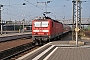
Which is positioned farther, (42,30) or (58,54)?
(42,30)

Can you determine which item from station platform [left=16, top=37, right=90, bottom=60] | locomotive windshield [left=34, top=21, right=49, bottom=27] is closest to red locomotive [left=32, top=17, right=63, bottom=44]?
locomotive windshield [left=34, top=21, right=49, bottom=27]

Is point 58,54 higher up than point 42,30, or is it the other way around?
point 42,30

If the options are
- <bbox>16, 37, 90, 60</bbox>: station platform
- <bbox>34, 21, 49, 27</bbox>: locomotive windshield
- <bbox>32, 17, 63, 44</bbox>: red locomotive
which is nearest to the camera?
<bbox>16, 37, 90, 60</bbox>: station platform

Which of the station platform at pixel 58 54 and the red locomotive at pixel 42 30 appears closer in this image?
the station platform at pixel 58 54

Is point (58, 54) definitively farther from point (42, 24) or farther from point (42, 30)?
point (42, 24)

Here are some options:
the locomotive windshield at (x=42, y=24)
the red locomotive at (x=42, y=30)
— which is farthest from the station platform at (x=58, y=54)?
the locomotive windshield at (x=42, y=24)

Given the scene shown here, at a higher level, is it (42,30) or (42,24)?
(42,24)

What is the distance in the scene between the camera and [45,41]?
81.3 feet

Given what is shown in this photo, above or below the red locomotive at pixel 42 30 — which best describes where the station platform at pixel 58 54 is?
below

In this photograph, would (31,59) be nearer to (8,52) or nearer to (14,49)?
(8,52)

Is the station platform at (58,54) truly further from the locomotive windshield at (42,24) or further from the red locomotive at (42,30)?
the locomotive windshield at (42,24)

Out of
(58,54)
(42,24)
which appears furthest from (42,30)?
(58,54)

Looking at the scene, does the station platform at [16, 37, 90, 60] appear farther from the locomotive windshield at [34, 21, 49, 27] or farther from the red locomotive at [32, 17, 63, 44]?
the locomotive windshield at [34, 21, 49, 27]

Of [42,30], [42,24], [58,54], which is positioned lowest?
[58,54]
